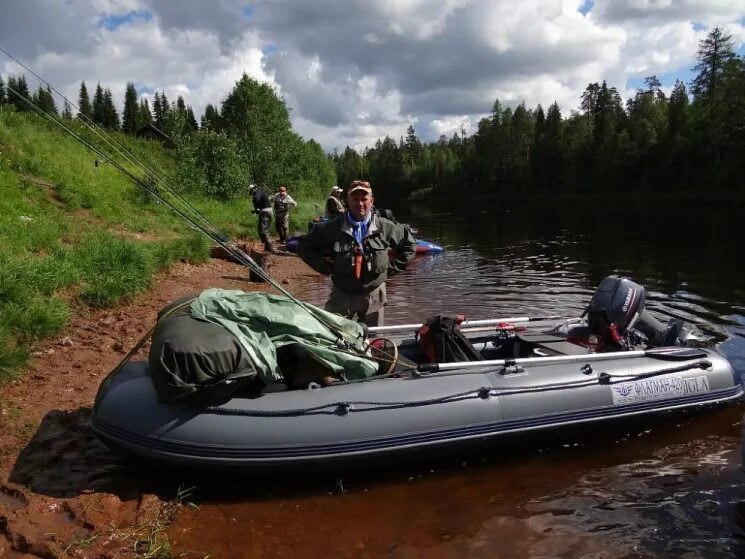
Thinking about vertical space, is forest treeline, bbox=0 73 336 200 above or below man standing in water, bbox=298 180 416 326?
above

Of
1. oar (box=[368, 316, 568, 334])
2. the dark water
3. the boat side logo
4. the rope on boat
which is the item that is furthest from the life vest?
the boat side logo

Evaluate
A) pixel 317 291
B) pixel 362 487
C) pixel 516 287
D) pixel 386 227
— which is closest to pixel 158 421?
pixel 362 487

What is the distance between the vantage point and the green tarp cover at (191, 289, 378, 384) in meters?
4.28

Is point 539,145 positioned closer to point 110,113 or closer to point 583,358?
point 110,113

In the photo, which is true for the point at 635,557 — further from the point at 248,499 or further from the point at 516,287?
the point at 516,287

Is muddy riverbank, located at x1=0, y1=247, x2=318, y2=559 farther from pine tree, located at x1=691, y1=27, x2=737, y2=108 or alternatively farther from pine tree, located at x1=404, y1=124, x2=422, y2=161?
pine tree, located at x1=404, y1=124, x2=422, y2=161

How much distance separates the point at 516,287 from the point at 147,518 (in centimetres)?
994

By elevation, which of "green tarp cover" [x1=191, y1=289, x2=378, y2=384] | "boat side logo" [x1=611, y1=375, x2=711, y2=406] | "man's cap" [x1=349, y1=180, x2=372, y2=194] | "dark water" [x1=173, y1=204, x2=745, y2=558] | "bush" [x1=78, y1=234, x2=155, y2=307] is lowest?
"dark water" [x1=173, y1=204, x2=745, y2=558]

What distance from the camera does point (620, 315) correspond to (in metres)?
6.00

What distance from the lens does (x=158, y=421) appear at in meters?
4.13

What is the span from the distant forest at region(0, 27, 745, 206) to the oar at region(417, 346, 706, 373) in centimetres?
448

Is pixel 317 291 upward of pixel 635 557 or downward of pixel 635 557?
upward

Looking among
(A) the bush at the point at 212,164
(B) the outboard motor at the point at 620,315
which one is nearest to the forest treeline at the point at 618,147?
(A) the bush at the point at 212,164

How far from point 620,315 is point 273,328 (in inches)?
144
